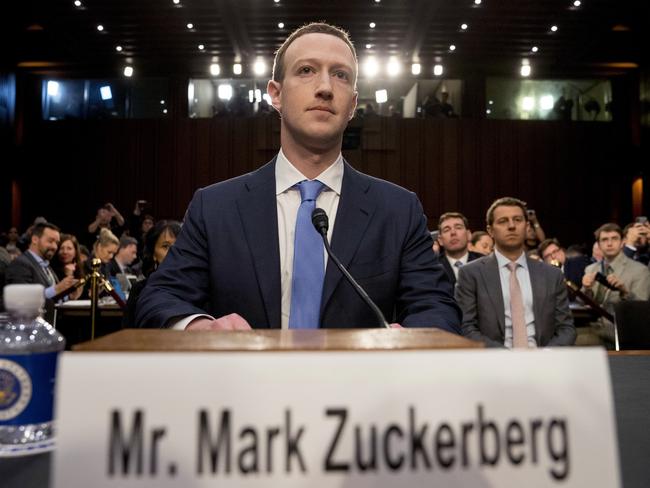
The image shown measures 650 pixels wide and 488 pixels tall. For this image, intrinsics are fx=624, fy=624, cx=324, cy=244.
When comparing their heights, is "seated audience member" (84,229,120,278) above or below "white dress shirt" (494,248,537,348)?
above

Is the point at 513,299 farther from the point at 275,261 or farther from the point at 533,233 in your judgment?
the point at 533,233

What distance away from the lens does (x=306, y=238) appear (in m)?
1.36

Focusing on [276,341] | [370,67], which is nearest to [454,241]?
[276,341]

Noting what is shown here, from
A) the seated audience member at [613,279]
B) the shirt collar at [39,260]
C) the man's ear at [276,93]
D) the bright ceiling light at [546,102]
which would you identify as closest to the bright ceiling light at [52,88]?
the shirt collar at [39,260]

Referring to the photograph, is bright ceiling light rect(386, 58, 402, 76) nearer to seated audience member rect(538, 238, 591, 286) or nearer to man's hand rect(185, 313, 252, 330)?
seated audience member rect(538, 238, 591, 286)

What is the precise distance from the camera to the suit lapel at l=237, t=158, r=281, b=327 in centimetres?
137

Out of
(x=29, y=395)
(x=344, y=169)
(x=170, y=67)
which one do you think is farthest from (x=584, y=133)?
(x=29, y=395)

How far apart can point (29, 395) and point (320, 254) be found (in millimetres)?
713

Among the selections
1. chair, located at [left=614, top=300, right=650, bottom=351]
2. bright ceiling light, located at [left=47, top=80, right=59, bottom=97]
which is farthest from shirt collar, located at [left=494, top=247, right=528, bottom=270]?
bright ceiling light, located at [left=47, top=80, right=59, bottom=97]

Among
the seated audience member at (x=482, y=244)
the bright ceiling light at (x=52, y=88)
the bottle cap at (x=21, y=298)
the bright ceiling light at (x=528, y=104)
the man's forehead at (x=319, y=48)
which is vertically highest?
the bright ceiling light at (x=52, y=88)

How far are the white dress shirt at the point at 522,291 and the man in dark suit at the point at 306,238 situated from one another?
2342mm

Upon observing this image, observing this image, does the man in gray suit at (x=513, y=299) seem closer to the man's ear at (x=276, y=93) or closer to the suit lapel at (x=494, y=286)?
the suit lapel at (x=494, y=286)

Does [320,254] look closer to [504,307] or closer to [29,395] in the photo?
[29,395]

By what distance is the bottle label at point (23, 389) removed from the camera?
2.42 feet
